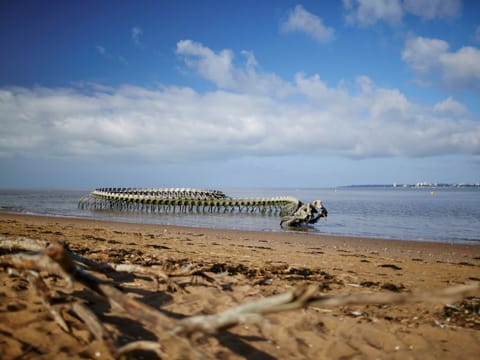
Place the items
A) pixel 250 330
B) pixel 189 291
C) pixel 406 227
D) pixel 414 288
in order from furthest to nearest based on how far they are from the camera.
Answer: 1. pixel 406 227
2. pixel 414 288
3. pixel 189 291
4. pixel 250 330

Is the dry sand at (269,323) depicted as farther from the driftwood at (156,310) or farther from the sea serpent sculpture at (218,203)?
the sea serpent sculpture at (218,203)

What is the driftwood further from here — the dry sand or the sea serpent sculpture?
the sea serpent sculpture

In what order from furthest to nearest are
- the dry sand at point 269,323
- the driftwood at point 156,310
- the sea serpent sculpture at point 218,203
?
the sea serpent sculpture at point 218,203 < the dry sand at point 269,323 < the driftwood at point 156,310

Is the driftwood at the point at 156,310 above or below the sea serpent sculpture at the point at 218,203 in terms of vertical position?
above

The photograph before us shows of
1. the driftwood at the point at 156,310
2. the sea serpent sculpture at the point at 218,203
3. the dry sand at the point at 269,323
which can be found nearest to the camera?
the driftwood at the point at 156,310

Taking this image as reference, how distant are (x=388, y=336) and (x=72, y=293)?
432cm

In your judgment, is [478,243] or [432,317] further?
[478,243]

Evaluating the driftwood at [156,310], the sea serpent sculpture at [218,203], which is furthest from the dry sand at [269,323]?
the sea serpent sculpture at [218,203]

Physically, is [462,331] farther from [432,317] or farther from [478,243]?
[478,243]

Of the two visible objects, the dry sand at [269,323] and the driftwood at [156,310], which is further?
the dry sand at [269,323]

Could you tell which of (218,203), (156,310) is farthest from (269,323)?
(218,203)

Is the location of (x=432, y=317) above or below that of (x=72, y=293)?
below

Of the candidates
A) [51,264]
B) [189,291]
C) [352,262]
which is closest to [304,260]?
[352,262]

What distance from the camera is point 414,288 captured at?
6.56 meters
